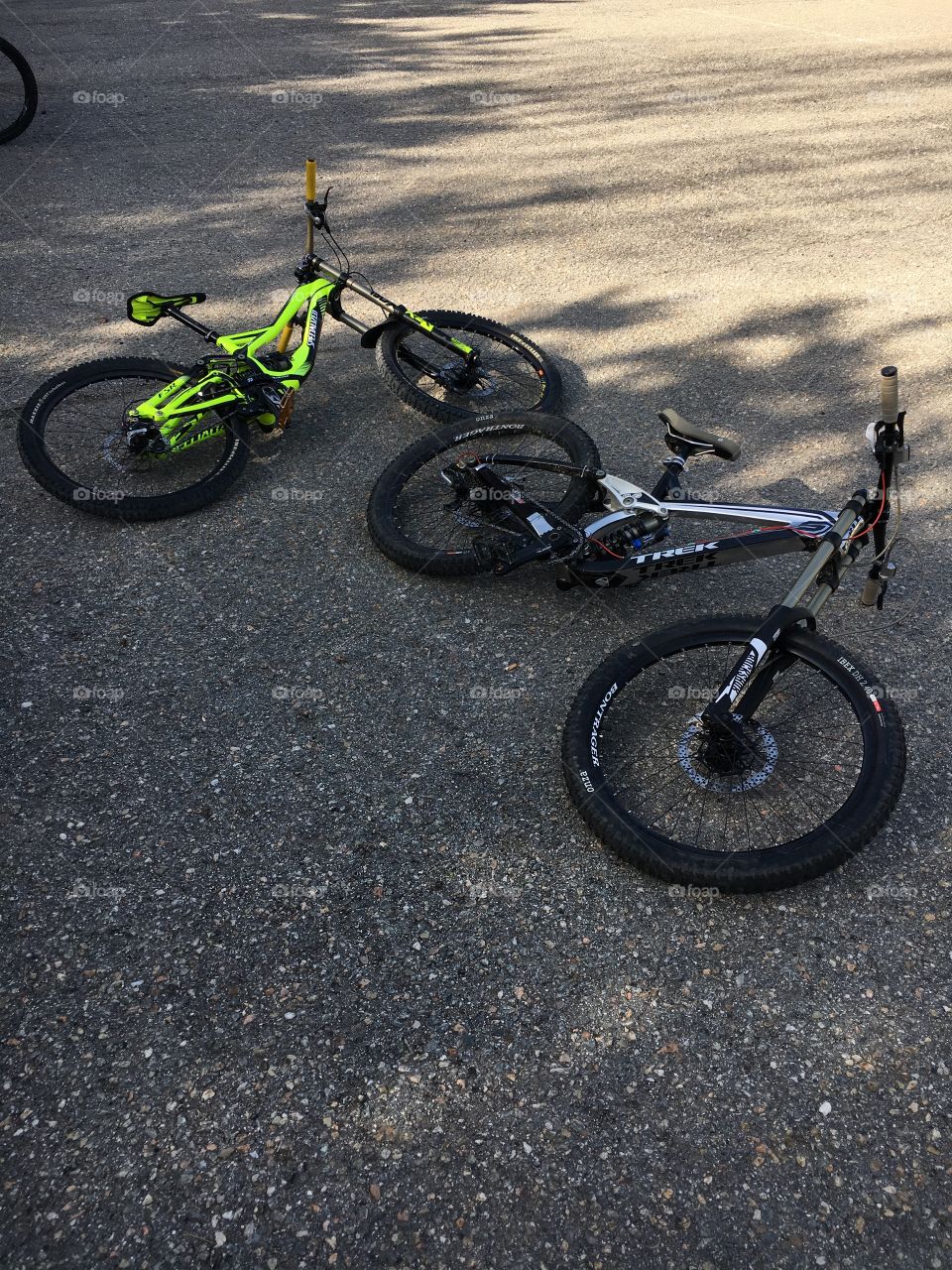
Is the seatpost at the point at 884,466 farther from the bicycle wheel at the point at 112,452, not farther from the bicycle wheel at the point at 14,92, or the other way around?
the bicycle wheel at the point at 14,92

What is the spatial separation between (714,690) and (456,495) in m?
1.36

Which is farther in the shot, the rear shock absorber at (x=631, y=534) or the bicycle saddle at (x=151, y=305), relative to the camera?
the bicycle saddle at (x=151, y=305)

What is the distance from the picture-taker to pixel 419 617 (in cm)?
425

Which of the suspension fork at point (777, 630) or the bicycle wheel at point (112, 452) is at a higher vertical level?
the suspension fork at point (777, 630)

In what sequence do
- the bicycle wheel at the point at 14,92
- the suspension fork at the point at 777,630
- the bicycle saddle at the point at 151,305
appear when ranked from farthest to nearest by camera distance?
1. the bicycle wheel at the point at 14,92
2. the bicycle saddle at the point at 151,305
3. the suspension fork at the point at 777,630

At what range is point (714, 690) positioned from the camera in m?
3.80

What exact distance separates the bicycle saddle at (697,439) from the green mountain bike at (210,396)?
125cm

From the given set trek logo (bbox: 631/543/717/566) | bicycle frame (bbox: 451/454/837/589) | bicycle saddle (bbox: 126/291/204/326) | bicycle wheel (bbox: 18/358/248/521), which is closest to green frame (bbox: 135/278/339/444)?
bicycle wheel (bbox: 18/358/248/521)

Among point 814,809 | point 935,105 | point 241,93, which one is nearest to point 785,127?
point 935,105

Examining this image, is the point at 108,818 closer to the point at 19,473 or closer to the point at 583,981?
the point at 583,981

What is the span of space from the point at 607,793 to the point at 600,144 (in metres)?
7.51

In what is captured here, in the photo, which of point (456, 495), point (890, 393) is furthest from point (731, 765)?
point (456, 495)

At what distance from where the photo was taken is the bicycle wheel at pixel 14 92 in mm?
8539

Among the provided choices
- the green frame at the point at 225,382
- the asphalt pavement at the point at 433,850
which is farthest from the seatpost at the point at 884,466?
the green frame at the point at 225,382
